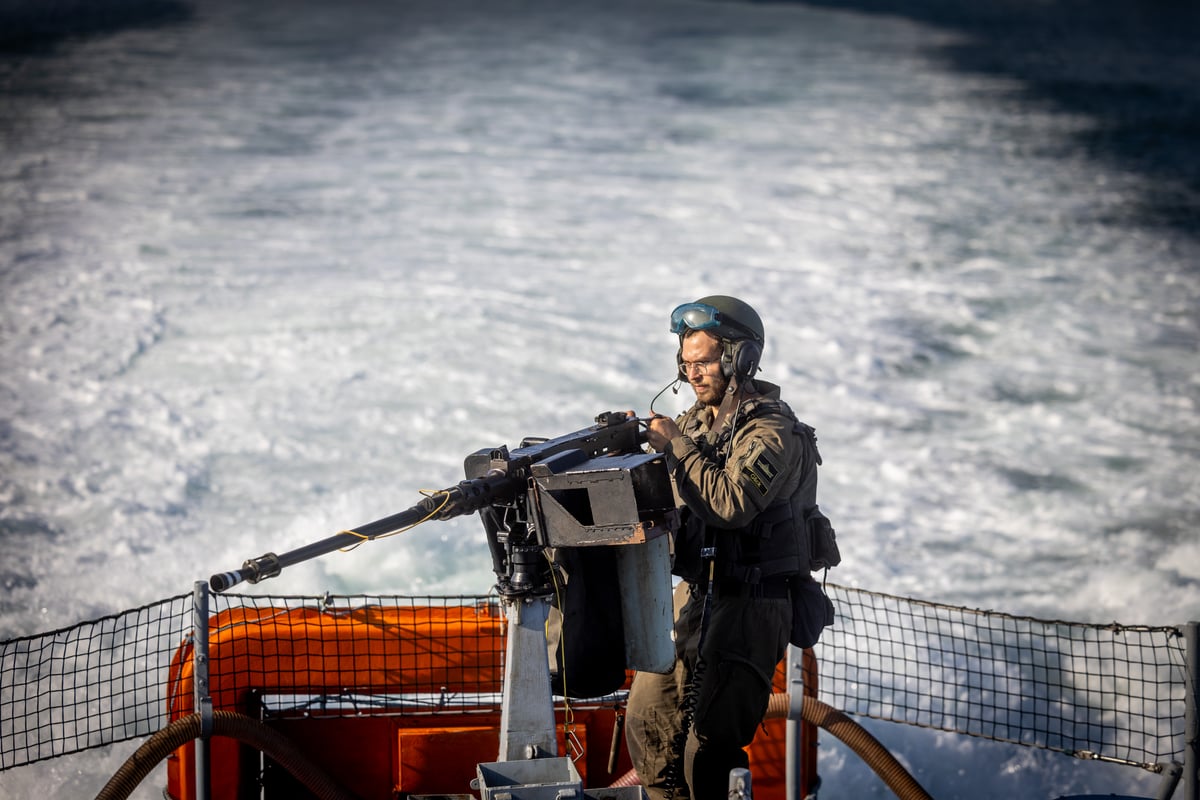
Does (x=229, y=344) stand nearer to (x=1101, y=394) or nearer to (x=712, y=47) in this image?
(x=1101, y=394)

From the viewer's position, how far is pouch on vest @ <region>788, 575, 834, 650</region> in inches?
150

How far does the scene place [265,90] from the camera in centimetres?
2242

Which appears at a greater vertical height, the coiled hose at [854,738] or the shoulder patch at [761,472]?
the shoulder patch at [761,472]

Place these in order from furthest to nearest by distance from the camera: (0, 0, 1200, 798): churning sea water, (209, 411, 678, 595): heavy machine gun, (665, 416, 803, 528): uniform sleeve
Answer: (0, 0, 1200, 798): churning sea water, (665, 416, 803, 528): uniform sleeve, (209, 411, 678, 595): heavy machine gun

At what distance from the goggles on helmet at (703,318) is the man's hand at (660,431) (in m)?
0.32

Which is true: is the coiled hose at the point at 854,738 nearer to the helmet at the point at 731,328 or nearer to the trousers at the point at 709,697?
the trousers at the point at 709,697

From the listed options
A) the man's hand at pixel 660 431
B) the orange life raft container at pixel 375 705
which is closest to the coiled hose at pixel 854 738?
the orange life raft container at pixel 375 705

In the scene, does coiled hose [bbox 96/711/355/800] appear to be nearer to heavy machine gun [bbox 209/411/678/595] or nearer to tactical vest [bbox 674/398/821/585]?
heavy machine gun [bbox 209/411/678/595]

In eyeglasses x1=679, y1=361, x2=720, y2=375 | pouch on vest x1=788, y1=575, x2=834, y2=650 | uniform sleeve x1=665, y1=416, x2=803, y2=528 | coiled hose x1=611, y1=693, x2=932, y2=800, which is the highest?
eyeglasses x1=679, y1=361, x2=720, y2=375

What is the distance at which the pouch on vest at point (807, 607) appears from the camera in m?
3.82

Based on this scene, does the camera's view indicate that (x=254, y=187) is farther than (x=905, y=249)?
Yes

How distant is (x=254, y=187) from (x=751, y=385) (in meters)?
14.6

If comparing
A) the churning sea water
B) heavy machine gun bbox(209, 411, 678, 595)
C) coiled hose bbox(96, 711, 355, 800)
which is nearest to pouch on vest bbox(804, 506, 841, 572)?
heavy machine gun bbox(209, 411, 678, 595)

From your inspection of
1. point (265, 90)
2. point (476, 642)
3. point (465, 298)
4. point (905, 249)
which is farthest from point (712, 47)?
point (476, 642)
